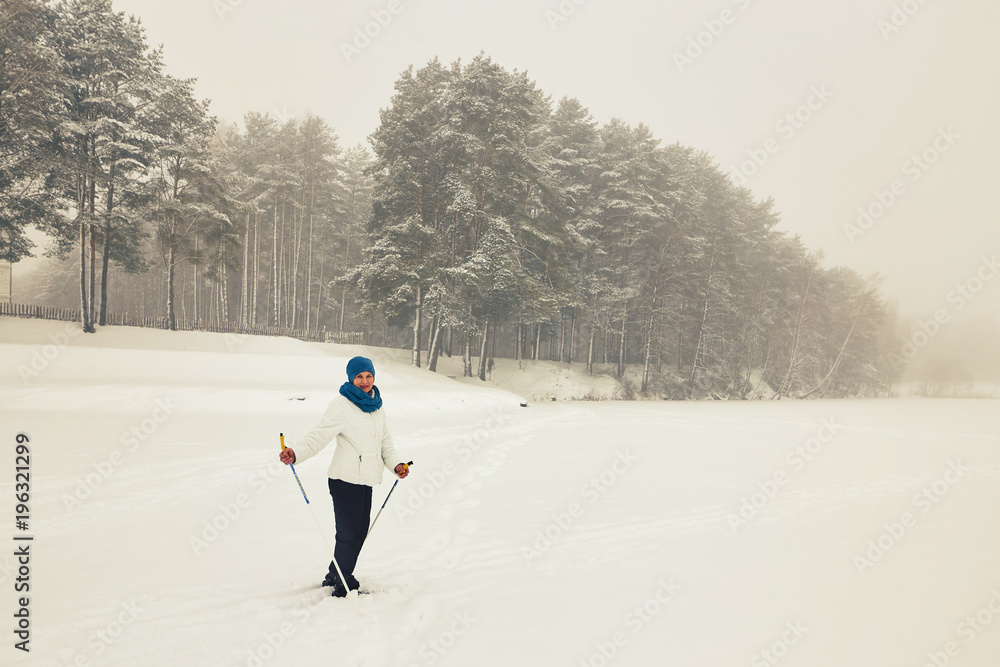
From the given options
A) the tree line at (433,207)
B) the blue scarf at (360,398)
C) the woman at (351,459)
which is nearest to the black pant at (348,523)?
the woman at (351,459)

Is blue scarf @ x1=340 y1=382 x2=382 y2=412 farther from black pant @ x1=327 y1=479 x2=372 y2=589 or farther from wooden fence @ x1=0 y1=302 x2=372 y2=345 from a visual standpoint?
wooden fence @ x1=0 y1=302 x2=372 y2=345

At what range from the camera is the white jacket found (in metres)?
4.12

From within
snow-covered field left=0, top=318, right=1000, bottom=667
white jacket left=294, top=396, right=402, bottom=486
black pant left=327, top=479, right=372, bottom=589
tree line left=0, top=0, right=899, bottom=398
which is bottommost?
snow-covered field left=0, top=318, right=1000, bottom=667

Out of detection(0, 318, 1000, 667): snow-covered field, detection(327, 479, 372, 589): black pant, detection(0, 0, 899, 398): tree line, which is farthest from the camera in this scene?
detection(0, 0, 899, 398): tree line

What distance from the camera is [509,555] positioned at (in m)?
5.18

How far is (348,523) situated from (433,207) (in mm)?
25632

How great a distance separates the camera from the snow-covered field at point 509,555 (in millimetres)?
3475

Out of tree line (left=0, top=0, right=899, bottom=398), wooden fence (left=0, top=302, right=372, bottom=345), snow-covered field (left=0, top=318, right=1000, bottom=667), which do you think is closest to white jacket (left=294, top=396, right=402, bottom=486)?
snow-covered field (left=0, top=318, right=1000, bottom=667)

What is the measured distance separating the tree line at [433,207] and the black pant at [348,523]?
20.6 metres

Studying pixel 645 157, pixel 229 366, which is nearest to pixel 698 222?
pixel 645 157

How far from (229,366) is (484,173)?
14.5m

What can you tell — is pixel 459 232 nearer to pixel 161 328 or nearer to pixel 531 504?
pixel 161 328

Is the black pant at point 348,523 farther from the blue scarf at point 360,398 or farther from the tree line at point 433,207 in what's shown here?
the tree line at point 433,207

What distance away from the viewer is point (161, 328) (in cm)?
2525
